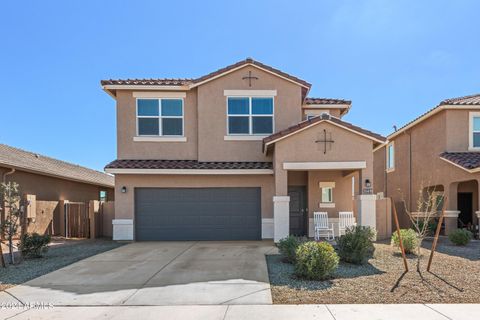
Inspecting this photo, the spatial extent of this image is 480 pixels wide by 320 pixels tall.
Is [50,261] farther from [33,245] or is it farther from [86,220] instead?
[86,220]

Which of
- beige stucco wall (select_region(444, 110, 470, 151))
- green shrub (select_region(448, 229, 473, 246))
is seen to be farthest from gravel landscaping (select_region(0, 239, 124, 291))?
beige stucco wall (select_region(444, 110, 470, 151))

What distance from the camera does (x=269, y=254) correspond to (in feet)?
35.2

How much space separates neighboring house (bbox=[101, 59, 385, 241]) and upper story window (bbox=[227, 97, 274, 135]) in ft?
0.14

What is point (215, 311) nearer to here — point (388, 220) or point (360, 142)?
point (360, 142)

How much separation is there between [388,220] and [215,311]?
1046cm

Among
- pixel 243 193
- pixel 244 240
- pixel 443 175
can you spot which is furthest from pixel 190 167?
pixel 443 175

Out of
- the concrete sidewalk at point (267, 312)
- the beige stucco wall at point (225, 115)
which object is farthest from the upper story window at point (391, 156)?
the concrete sidewalk at point (267, 312)

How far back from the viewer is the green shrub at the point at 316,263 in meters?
7.52

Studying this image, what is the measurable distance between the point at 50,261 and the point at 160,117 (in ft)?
23.4

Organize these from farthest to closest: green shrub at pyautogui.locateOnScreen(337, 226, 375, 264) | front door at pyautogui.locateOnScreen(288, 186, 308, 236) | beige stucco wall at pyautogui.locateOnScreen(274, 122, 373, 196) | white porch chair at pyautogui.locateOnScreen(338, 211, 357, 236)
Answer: front door at pyautogui.locateOnScreen(288, 186, 308, 236), white porch chair at pyautogui.locateOnScreen(338, 211, 357, 236), beige stucco wall at pyautogui.locateOnScreen(274, 122, 373, 196), green shrub at pyautogui.locateOnScreen(337, 226, 375, 264)

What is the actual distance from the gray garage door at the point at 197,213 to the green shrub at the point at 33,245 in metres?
4.17

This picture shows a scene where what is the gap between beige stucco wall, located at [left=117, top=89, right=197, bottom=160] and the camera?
48.9 feet

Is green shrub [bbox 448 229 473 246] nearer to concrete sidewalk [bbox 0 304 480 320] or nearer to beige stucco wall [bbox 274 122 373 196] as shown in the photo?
beige stucco wall [bbox 274 122 373 196]

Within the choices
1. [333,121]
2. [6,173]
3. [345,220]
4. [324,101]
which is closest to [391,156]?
[324,101]
